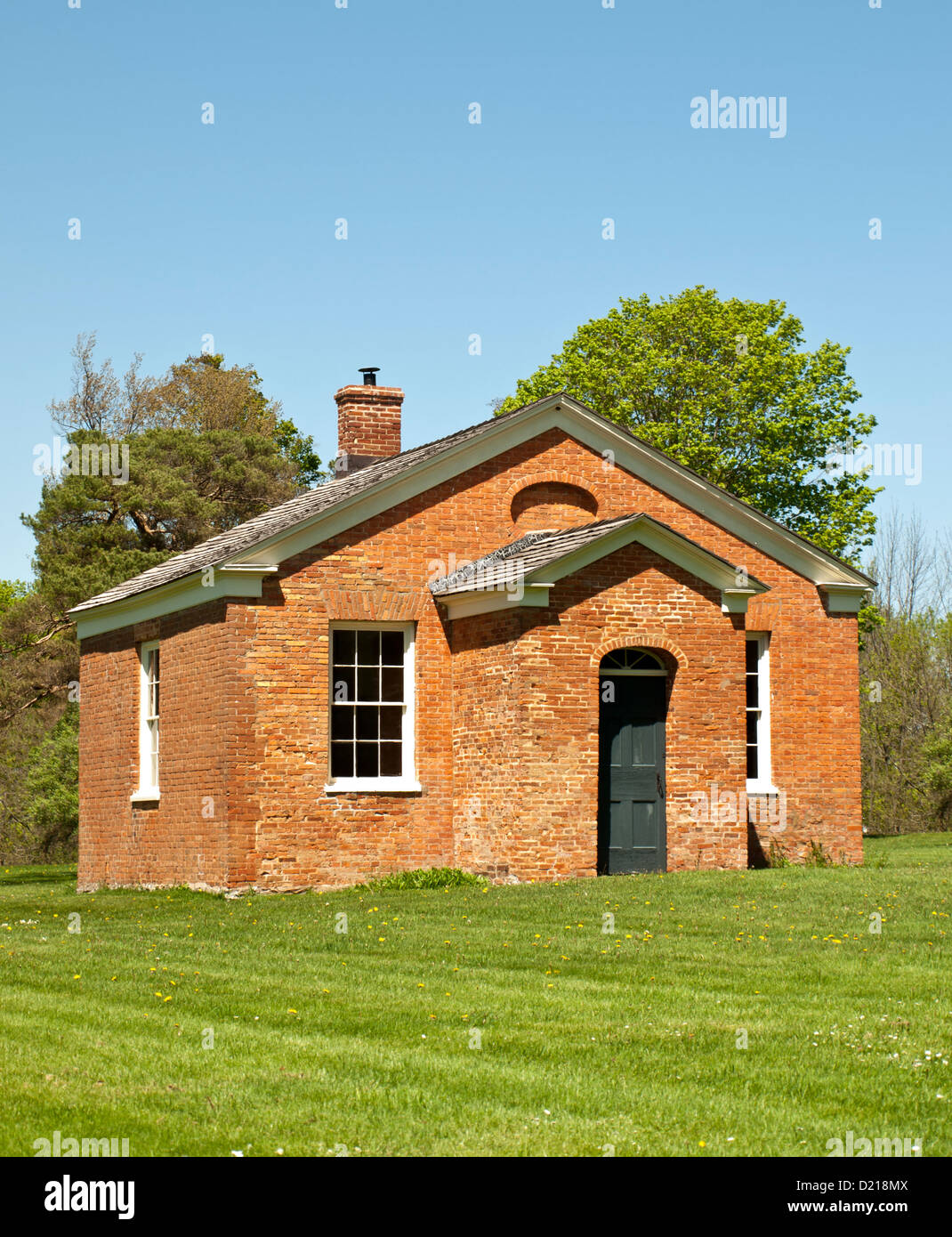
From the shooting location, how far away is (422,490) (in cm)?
2052

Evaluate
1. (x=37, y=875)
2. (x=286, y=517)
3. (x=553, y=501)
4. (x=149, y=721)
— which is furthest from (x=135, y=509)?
(x=553, y=501)

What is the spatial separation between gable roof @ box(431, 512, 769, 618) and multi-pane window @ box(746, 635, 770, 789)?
9.32 ft

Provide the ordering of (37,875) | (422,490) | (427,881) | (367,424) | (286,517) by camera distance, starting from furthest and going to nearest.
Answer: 1. (37,875)
2. (367,424)
3. (286,517)
4. (422,490)
5. (427,881)

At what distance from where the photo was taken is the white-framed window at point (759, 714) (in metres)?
22.4

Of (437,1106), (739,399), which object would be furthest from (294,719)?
A: (739,399)

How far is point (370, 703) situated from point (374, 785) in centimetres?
110

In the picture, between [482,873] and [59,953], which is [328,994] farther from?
[482,873]

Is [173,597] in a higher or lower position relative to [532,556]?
lower

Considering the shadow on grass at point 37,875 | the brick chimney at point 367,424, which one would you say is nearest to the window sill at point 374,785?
the brick chimney at point 367,424

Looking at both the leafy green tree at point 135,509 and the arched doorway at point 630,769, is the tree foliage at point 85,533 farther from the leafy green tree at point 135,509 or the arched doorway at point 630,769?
the arched doorway at point 630,769

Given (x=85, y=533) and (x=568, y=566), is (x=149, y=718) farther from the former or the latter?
(x=85, y=533)

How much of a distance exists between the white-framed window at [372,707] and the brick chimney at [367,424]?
5.59m

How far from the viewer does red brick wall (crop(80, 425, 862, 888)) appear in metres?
18.4
